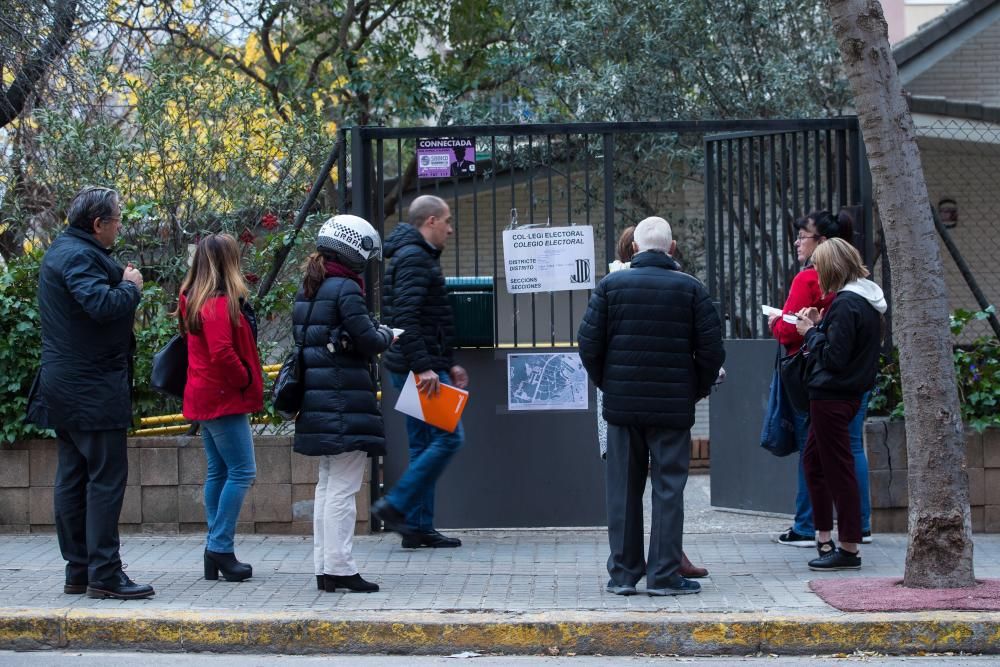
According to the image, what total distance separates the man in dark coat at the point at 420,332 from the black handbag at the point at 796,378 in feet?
5.87

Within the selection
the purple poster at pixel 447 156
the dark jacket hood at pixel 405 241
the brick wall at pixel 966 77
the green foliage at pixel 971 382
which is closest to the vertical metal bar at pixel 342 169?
the purple poster at pixel 447 156

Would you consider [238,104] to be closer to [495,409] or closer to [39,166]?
[39,166]

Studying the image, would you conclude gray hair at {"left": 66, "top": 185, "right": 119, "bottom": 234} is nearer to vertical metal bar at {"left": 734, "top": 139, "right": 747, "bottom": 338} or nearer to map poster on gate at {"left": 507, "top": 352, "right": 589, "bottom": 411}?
map poster on gate at {"left": 507, "top": 352, "right": 589, "bottom": 411}

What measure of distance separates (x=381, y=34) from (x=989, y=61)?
6908 mm

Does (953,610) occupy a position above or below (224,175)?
below

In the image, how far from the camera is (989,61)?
39.5 ft

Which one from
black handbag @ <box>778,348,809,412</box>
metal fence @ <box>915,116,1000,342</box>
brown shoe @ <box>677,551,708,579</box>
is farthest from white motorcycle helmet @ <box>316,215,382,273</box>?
metal fence @ <box>915,116,1000,342</box>

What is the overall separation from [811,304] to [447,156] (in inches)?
93.0

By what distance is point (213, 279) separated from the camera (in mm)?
6246

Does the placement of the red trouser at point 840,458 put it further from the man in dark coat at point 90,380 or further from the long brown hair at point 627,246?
the man in dark coat at point 90,380

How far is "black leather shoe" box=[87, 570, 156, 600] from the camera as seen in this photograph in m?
6.12

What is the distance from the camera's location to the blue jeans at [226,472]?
6379mm

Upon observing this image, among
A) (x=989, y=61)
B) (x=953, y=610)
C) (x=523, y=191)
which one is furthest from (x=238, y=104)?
(x=989, y=61)

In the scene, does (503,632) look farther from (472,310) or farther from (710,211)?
A: (710,211)
